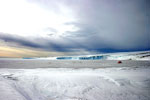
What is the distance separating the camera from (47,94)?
2939 mm

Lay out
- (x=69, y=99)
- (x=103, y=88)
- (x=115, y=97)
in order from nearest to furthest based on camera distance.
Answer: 1. (x=69, y=99)
2. (x=115, y=97)
3. (x=103, y=88)

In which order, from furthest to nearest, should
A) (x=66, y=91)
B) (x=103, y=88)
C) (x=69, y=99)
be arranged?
(x=103, y=88) < (x=66, y=91) < (x=69, y=99)

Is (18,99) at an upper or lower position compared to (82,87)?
upper

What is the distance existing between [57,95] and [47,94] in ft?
1.11

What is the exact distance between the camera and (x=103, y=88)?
342cm

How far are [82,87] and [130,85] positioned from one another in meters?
2.01

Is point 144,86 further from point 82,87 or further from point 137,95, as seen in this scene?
point 82,87

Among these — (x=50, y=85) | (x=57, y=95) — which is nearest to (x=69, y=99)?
(x=57, y=95)

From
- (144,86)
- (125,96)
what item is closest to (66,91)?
(125,96)

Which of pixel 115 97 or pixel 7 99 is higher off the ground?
pixel 7 99

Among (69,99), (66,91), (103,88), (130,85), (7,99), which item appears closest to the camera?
(7,99)

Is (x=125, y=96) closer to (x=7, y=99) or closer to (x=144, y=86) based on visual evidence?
(x=144, y=86)

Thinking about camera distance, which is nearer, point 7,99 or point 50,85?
point 7,99

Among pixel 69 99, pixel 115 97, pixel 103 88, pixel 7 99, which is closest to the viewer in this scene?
pixel 7 99
